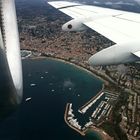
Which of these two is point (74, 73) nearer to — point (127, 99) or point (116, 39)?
point (127, 99)

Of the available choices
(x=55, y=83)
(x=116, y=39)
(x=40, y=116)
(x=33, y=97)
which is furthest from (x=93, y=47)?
(x=116, y=39)

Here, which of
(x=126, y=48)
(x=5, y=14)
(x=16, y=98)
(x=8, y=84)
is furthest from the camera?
(x=126, y=48)

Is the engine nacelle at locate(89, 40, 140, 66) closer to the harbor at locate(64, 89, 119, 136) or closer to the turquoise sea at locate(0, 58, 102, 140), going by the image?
the turquoise sea at locate(0, 58, 102, 140)

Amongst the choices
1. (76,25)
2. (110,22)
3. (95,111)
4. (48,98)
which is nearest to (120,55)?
(110,22)

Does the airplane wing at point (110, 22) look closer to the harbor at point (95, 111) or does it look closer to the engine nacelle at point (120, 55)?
the engine nacelle at point (120, 55)

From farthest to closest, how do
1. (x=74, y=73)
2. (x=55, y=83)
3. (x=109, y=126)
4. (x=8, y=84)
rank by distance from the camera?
(x=74, y=73) → (x=55, y=83) → (x=109, y=126) → (x=8, y=84)

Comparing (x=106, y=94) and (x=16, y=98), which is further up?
(x=16, y=98)
